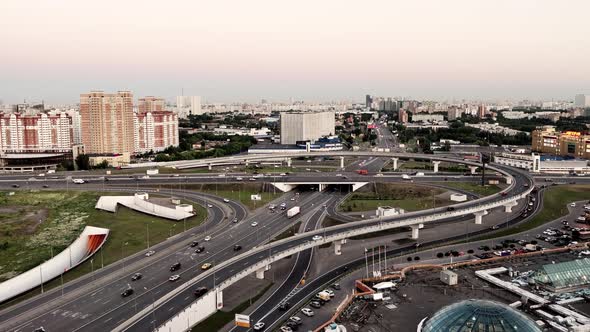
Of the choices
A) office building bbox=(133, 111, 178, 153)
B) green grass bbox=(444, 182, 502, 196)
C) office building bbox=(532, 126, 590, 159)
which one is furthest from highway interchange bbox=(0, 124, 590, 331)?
office building bbox=(133, 111, 178, 153)

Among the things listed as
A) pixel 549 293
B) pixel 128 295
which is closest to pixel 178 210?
pixel 128 295

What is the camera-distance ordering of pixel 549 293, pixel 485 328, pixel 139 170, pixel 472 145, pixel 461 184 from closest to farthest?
1. pixel 485 328
2. pixel 549 293
3. pixel 461 184
4. pixel 139 170
5. pixel 472 145

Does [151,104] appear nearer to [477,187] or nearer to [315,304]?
[477,187]

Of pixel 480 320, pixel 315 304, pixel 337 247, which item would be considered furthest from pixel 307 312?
pixel 337 247

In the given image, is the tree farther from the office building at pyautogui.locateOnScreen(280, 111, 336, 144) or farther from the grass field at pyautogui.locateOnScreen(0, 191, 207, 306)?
the office building at pyautogui.locateOnScreen(280, 111, 336, 144)

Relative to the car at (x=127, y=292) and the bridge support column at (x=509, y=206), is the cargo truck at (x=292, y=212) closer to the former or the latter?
the car at (x=127, y=292)

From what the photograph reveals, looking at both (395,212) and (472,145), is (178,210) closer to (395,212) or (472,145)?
(395,212)
